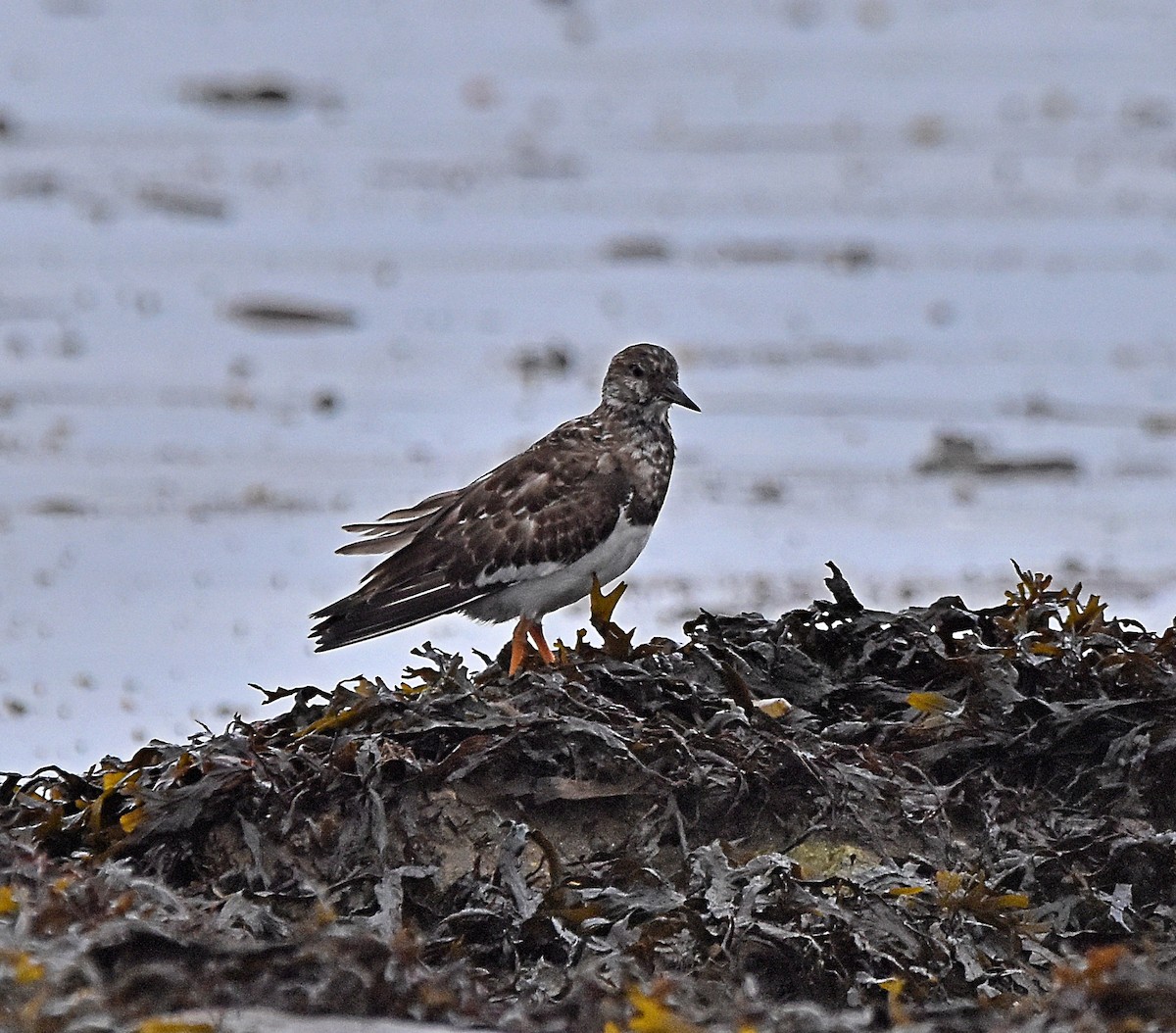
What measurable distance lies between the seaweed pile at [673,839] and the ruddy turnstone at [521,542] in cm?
45

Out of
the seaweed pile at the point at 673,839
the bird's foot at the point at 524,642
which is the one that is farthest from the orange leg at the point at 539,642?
the seaweed pile at the point at 673,839

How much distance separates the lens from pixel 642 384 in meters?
4.70

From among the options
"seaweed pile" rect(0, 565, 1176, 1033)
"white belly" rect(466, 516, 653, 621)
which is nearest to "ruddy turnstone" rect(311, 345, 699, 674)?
"white belly" rect(466, 516, 653, 621)

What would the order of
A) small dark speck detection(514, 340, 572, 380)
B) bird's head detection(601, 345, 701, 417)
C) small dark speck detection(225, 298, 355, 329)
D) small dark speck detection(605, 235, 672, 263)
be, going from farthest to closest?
small dark speck detection(605, 235, 672, 263)
small dark speck detection(225, 298, 355, 329)
small dark speck detection(514, 340, 572, 380)
bird's head detection(601, 345, 701, 417)

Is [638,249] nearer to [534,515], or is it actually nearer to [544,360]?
[544,360]

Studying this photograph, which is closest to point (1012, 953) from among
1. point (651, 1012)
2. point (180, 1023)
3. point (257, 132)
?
point (651, 1012)

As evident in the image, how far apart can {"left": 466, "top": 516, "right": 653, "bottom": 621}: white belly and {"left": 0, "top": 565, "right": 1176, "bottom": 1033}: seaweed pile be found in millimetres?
433

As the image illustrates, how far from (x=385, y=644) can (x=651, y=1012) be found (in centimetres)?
311

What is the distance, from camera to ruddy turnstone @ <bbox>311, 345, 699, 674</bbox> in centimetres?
436

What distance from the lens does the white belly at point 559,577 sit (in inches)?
172

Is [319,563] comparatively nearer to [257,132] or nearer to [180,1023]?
[180,1023]

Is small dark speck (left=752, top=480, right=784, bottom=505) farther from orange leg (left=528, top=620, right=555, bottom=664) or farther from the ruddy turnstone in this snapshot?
orange leg (left=528, top=620, right=555, bottom=664)

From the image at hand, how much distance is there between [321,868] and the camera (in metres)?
3.29

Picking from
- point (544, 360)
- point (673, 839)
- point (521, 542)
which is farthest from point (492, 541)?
point (544, 360)
